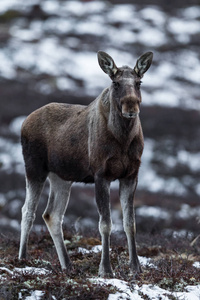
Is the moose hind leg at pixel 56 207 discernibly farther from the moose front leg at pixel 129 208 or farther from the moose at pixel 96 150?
the moose front leg at pixel 129 208

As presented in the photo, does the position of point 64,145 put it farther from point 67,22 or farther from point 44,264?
point 67,22

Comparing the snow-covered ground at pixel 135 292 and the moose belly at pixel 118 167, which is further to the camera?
the moose belly at pixel 118 167

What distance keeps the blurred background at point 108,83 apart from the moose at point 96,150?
2.44 metres

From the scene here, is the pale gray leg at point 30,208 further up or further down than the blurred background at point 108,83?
further down

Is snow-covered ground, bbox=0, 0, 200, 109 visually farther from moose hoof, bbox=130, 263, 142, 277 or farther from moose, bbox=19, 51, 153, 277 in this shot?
moose hoof, bbox=130, 263, 142, 277

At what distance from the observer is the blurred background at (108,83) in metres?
18.7

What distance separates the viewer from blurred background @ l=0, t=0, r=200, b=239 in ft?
61.4

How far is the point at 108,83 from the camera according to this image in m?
37.1

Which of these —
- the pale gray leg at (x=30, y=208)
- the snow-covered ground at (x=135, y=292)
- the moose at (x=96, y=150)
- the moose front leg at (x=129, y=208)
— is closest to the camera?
the snow-covered ground at (x=135, y=292)

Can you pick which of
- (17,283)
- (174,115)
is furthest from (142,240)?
(174,115)

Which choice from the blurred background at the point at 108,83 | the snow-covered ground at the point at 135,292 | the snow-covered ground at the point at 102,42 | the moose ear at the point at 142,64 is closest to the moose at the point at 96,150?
the moose ear at the point at 142,64

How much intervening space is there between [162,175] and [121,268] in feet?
56.7

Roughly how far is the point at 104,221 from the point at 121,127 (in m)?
1.23

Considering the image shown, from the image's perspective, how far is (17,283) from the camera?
6059 mm
